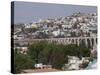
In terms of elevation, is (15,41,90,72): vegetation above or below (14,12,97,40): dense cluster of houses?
below

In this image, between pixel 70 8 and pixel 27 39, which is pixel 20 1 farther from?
pixel 70 8

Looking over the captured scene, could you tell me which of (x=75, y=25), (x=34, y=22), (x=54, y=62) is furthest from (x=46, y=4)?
(x=54, y=62)

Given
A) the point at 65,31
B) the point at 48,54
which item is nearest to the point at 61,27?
the point at 65,31

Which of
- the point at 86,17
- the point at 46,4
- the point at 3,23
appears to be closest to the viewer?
the point at 3,23

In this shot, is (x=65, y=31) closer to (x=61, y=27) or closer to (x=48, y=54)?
(x=61, y=27)
